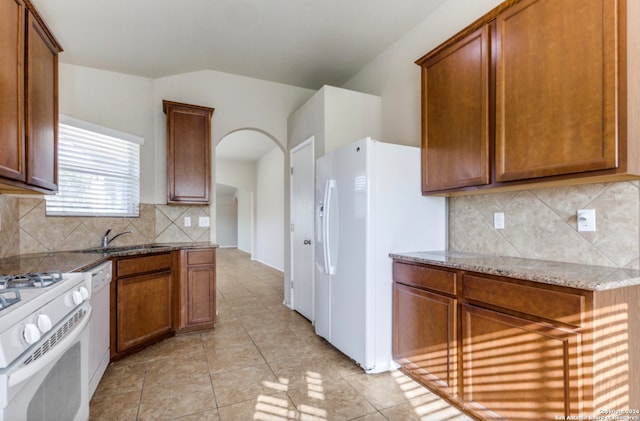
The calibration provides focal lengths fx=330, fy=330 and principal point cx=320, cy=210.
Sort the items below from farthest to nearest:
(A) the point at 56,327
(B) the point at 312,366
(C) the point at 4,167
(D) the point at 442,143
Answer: (B) the point at 312,366 < (D) the point at 442,143 < (C) the point at 4,167 < (A) the point at 56,327

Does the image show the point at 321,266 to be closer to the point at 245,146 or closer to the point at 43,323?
the point at 43,323

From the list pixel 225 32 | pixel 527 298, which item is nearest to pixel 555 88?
pixel 527 298

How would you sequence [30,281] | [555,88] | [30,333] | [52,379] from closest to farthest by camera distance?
[30,333]
[52,379]
[30,281]
[555,88]

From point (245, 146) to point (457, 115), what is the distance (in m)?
5.99

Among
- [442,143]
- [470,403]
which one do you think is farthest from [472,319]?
[442,143]

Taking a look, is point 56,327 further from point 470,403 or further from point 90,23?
point 90,23

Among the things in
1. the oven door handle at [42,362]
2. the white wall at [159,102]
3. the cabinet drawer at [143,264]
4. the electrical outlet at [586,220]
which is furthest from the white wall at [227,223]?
the electrical outlet at [586,220]

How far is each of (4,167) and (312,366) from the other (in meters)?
2.26

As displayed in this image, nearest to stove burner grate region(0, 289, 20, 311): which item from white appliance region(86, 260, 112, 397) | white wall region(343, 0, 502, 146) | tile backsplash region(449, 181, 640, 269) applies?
white appliance region(86, 260, 112, 397)

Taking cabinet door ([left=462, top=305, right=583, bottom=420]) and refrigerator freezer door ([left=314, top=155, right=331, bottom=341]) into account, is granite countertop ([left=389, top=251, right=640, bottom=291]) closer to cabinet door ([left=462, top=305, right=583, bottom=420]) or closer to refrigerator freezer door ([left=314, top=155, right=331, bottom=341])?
cabinet door ([left=462, top=305, right=583, bottom=420])

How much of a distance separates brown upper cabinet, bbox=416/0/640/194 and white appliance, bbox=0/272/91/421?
2272 millimetres

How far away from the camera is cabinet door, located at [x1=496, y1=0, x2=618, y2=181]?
149 cm

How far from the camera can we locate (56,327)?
130 centimetres

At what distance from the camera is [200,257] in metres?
3.31
